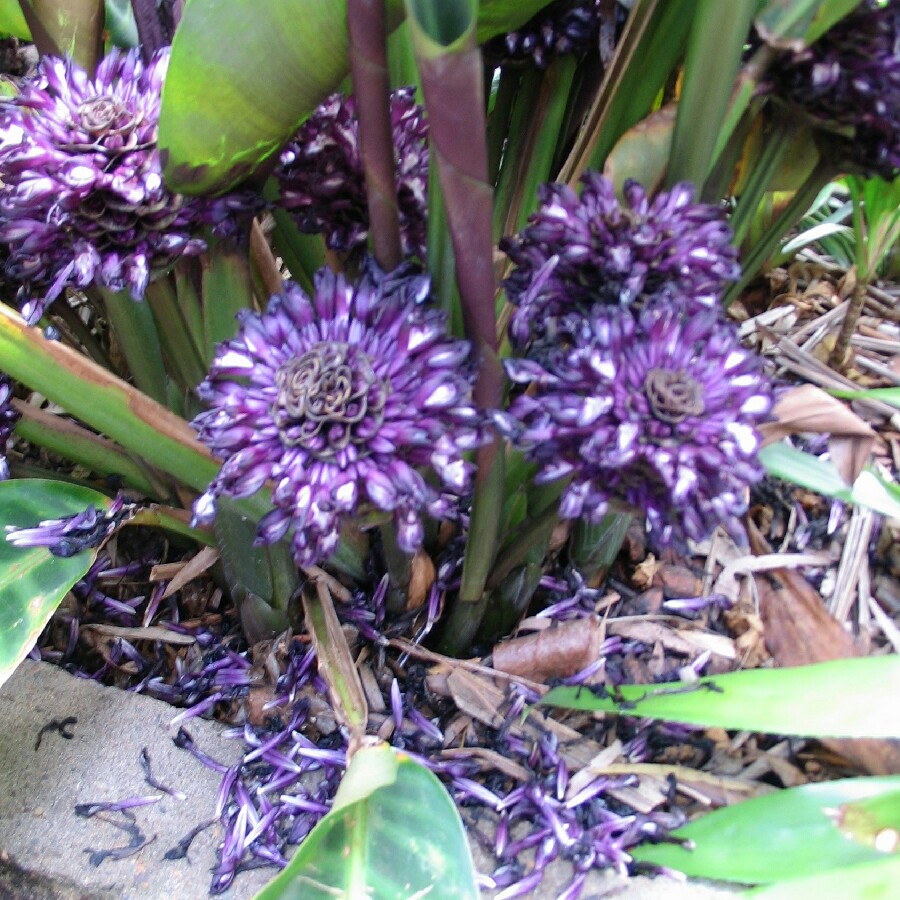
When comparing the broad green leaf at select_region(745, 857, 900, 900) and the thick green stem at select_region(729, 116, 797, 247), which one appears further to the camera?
the thick green stem at select_region(729, 116, 797, 247)

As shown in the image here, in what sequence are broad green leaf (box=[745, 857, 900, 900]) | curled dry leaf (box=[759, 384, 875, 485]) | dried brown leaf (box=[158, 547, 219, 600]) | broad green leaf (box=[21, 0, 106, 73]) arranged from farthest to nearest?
dried brown leaf (box=[158, 547, 219, 600])
broad green leaf (box=[21, 0, 106, 73])
curled dry leaf (box=[759, 384, 875, 485])
broad green leaf (box=[745, 857, 900, 900])

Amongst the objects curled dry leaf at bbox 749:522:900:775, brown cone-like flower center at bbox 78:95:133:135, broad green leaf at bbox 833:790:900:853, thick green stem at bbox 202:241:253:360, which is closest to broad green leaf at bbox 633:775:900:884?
broad green leaf at bbox 833:790:900:853

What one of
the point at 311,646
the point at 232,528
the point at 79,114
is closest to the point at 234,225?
the point at 79,114

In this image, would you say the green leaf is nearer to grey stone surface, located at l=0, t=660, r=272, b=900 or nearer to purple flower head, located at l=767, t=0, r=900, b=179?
grey stone surface, located at l=0, t=660, r=272, b=900

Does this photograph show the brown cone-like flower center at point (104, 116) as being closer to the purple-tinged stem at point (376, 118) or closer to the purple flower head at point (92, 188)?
the purple flower head at point (92, 188)

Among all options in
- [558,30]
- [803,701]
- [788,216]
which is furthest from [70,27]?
[803,701]

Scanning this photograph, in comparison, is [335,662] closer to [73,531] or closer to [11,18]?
[73,531]
